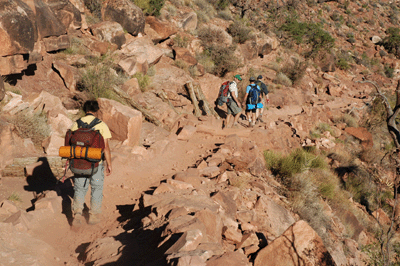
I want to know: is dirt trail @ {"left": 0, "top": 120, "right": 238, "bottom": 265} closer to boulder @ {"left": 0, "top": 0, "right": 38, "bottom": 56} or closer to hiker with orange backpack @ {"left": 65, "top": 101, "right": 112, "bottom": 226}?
hiker with orange backpack @ {"left": 65, "top": 101, "right": 112, "bottom": 226}

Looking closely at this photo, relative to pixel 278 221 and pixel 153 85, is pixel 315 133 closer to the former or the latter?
pixel 153 85

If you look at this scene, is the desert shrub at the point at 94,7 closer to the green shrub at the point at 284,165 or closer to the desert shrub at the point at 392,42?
the green shrub at the point at 284,165

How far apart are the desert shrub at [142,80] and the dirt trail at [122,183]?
3.32 m

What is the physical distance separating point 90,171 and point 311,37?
93.8 feet

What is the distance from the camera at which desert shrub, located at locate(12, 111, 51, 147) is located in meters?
6.79

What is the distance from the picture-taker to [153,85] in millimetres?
12242

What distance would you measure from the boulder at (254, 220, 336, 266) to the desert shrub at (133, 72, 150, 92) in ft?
28.5

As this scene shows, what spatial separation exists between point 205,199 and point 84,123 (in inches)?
83.0

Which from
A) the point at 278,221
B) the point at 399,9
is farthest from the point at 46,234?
the point at 399,9

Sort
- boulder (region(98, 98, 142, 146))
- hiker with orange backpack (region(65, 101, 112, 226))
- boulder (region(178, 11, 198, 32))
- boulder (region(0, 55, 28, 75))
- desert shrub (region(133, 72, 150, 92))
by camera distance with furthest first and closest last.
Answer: boulder (region(178, 11, 198, 32))
desert shrub (region(133, 72, 150, 92))
boulder (region(0, 55, 28, 75))
boulder (region(98, 98, 142, 146))
hiker with orange backpack (region(65, 101, 112, 226))

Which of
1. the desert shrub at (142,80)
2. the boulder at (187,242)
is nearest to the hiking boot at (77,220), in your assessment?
the boulder at (187,242)

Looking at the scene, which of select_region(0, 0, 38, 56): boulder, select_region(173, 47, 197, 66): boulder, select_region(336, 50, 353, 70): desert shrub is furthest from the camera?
select_region(336, 50, 353, 70): desert shrub

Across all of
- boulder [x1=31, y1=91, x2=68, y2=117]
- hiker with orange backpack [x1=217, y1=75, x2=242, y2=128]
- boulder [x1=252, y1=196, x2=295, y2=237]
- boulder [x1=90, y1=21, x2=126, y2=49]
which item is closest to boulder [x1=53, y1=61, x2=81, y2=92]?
boulder [x1=31, y1=91, x2=68, y2=117]

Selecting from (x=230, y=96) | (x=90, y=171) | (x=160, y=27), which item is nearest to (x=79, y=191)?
(x=90, y=171)
